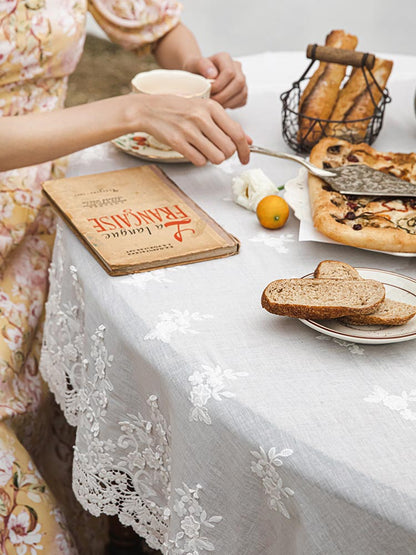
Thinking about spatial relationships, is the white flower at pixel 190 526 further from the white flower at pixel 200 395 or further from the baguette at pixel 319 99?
the baguette at pixel 319 99

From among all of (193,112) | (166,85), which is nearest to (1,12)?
(166,85)

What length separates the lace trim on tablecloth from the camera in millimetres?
939

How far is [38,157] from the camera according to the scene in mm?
1252

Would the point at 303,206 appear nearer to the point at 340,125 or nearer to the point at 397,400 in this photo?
the point at 340,125

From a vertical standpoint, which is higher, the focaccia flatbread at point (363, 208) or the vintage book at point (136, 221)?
the focaccia flatbread at point (363, 208)

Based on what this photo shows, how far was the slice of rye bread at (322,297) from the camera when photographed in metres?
0.84

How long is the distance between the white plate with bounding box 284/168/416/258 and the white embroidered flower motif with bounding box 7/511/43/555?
676 mm

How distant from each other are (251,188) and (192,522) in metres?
0.54

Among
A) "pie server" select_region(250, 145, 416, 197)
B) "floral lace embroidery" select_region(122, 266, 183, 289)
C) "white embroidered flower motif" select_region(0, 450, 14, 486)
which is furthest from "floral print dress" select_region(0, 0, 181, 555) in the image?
"pie server" select_region(250, 145, 416, 197)

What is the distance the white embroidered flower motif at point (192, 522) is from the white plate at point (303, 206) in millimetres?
401

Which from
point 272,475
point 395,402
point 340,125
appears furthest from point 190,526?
point 340,125

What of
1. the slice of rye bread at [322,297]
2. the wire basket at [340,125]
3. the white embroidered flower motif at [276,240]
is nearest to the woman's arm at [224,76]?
the wire basket at [340,125]

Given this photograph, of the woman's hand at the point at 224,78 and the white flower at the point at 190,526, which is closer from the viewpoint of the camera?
the white flower at the point at 190,526

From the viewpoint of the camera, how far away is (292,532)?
0.77 m
